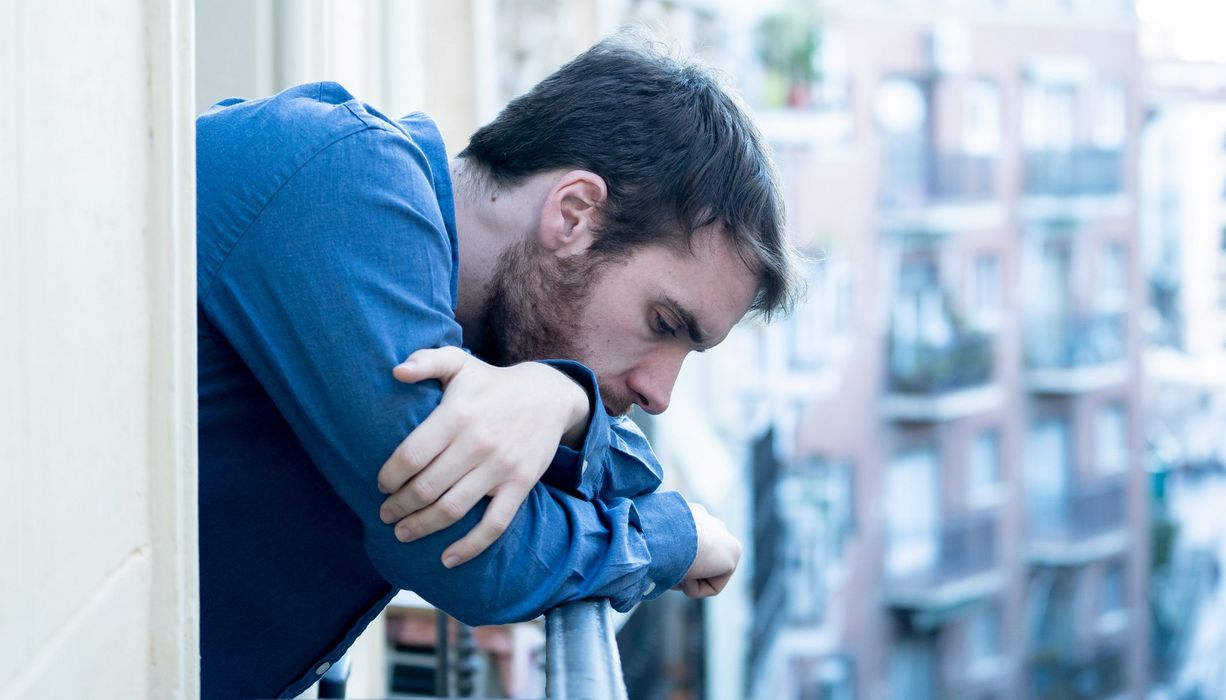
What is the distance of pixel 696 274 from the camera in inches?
61.9

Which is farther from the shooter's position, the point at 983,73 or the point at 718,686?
the point at 983,73

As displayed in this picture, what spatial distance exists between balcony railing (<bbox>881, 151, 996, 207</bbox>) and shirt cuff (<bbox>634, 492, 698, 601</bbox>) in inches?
537

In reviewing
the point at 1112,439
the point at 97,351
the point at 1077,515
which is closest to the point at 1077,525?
the point at 1077,515

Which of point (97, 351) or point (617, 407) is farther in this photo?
point (617, 407)

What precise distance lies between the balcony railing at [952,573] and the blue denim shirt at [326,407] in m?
14.5

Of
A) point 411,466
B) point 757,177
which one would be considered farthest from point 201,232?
point 757,177

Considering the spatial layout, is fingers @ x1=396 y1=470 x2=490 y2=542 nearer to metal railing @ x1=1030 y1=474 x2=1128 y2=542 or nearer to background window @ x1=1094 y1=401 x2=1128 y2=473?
metal railing @ x1=1030 y1=474 x2=1128 y2=542

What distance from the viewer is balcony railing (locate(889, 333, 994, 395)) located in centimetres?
1480

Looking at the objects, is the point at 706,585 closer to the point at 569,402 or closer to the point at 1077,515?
the point at 569,402

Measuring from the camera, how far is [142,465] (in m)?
0.95

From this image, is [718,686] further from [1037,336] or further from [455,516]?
[1037,336]

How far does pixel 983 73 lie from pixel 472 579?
15801mm

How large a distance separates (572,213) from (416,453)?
1.70 ft

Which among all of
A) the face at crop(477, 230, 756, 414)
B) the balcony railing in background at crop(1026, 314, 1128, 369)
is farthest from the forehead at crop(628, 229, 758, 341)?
the balcony railing in background at crop(1026, 314, 1128, 369)
